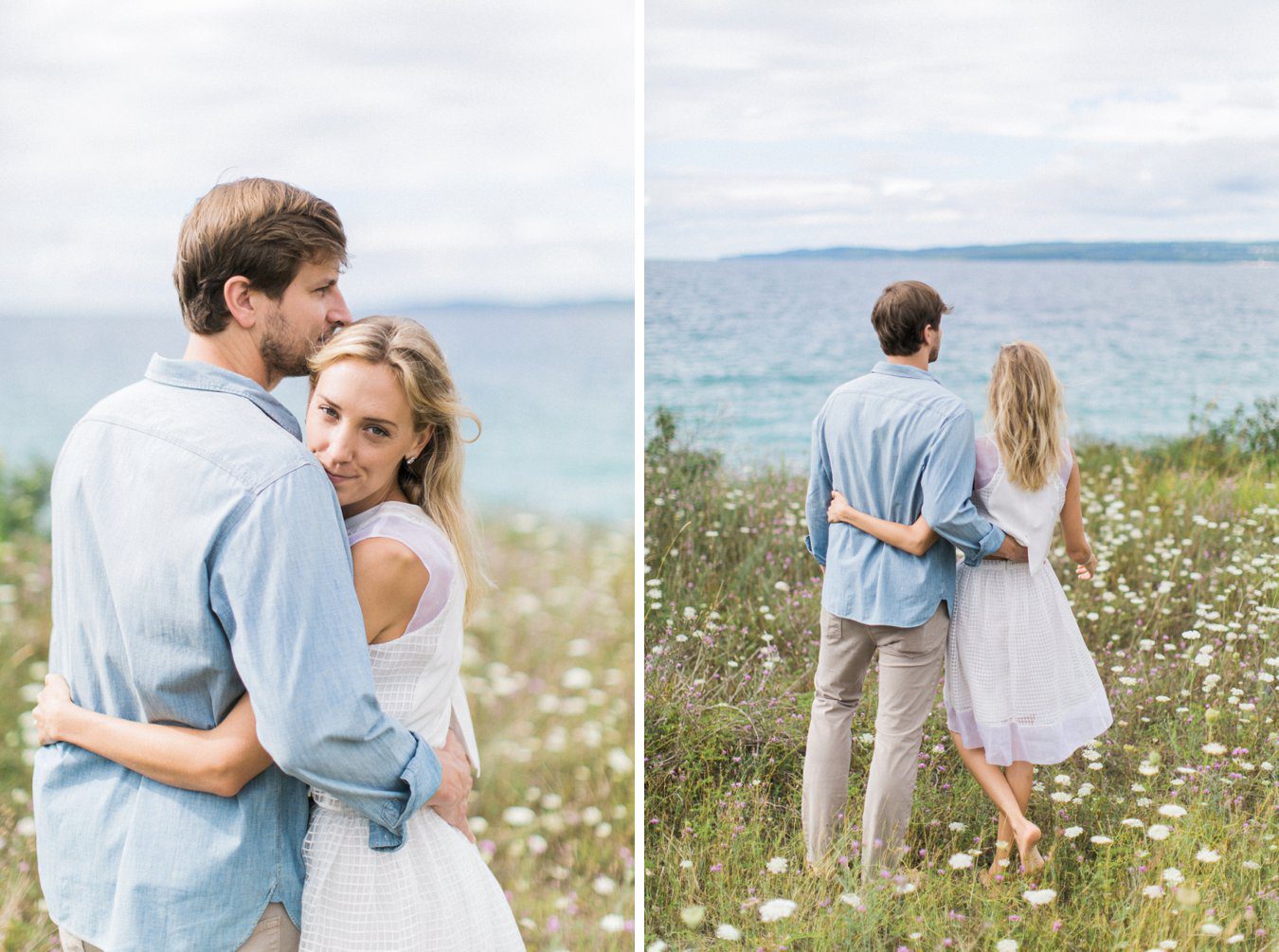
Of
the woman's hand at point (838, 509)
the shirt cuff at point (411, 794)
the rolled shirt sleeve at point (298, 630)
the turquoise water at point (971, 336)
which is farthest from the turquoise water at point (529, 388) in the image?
the rolled shirt sleeve at point (298, 630)

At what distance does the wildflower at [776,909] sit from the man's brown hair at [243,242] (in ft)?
6.33

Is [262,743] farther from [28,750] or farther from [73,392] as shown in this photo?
[73,392]

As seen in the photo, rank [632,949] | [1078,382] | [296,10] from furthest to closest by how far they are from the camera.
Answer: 1. [1078,382]
2. [296,10]
3. [632,949]

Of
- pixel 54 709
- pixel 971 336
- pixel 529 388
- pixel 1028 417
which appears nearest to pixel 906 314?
pixel 1028 417

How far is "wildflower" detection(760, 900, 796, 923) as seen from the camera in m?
2.69

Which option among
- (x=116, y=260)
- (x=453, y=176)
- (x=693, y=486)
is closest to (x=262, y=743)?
(x=693, y=486)

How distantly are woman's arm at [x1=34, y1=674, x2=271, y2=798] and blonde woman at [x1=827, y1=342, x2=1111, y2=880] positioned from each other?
1.65 m

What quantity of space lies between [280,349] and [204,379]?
13cm

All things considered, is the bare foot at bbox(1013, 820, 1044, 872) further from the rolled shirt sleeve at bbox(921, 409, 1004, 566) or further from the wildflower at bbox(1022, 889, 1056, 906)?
the rolled shirt sleeve at bbox(921, 409, 1004, 566)

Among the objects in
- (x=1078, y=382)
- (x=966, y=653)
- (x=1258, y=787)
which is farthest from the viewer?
(x=1078, y=382)

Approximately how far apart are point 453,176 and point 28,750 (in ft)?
11.9

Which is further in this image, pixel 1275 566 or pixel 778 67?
pixel 778 67

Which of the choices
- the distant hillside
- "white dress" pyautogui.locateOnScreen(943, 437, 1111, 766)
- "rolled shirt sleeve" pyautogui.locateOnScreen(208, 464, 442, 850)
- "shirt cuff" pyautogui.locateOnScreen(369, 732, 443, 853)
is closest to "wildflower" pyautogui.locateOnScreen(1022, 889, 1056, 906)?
"white dress" pyautogui.locateOnScreen(943, 437, 1111, 766)

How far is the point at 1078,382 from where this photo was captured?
31.9 feet
